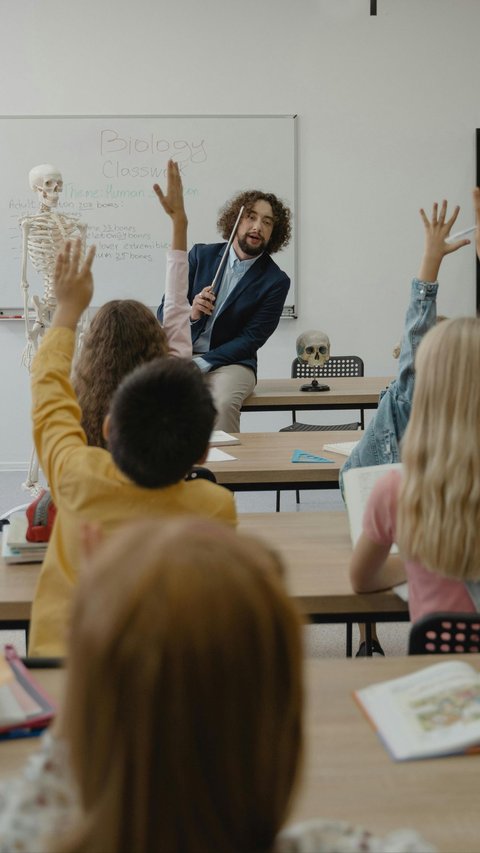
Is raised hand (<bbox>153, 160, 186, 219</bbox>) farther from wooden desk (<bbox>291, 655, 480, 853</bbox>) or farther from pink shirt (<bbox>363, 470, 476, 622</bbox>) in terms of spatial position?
wooden desk (<bbox>291, 655, 480, 853</bbox>)

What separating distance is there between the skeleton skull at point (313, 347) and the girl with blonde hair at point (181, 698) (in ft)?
13.7

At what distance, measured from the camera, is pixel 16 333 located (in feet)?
19.6

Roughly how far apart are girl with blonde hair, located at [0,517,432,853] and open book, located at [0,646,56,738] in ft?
2.09

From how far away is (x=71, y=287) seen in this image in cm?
195

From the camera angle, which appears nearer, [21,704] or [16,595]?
[21,704]

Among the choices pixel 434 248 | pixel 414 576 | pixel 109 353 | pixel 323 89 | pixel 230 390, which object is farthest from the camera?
pixel 323 89

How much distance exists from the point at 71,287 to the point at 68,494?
562 millimetres

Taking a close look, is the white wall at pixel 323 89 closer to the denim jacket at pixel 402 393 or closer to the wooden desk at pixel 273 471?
the wooden desk at pixel 273 471

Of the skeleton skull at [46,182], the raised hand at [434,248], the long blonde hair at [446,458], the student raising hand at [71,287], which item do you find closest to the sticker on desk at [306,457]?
the raised hand at [434,248]

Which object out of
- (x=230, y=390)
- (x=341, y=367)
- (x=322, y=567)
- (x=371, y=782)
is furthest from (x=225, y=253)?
(x=371, y=782)

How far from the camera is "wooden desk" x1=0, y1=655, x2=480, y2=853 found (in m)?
1.01

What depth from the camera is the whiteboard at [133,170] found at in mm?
5785

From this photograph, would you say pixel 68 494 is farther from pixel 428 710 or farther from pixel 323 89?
pixel 323 89

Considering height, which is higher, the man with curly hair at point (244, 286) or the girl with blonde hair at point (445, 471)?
the man with curly hair at point (244, 286)
